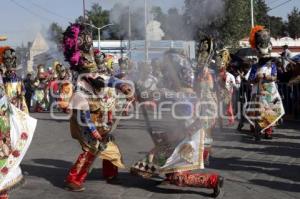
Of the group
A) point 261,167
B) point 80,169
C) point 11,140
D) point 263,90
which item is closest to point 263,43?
point 263,90

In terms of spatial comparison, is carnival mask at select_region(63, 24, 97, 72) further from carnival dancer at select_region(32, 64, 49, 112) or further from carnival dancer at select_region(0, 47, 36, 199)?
carnival dancer at select_region(32, 64, 49, 112)

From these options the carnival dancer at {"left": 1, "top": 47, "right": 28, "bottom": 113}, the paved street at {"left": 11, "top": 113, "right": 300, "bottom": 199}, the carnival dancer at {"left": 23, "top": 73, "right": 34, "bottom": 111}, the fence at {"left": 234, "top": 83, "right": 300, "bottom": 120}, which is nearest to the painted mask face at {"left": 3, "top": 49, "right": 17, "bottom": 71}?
the carnival dancer at {"left": 1, "top": 47, "right": 28, "bottom": 113}

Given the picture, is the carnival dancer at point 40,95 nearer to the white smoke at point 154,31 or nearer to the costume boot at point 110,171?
the costume boot at point 110,171

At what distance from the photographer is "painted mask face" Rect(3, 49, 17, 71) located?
8.68 meters

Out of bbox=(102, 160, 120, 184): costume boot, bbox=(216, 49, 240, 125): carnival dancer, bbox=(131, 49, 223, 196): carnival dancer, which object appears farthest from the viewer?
bbox=(216, 49, 240, 125): carnival dancer

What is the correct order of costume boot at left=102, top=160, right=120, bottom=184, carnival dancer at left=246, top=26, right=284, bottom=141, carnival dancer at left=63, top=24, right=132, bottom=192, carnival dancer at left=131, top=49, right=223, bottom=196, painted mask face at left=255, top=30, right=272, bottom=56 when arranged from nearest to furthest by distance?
carnival dancer at left=131, top=49, right=223, bottom=196 < carnival dancer at left=63, top=24, right=132, bottom=192 < costume boot at left=102, top=160, right=120, bottom=184 < painted mask face at left=255, top=30, right=272, bottom=56 < carnival dancer at left=246, top=26, right=284, bottom=141

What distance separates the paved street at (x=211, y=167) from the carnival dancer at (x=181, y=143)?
0.75ft

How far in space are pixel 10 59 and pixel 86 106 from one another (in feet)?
10.5

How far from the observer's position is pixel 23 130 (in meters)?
5.05

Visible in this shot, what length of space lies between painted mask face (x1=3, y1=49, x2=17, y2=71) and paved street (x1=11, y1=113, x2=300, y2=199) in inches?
58.6

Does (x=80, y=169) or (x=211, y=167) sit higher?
(x=80, y=169)

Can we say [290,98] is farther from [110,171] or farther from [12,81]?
[110,171]

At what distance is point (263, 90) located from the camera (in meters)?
9.63

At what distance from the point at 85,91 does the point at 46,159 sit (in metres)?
2.58
